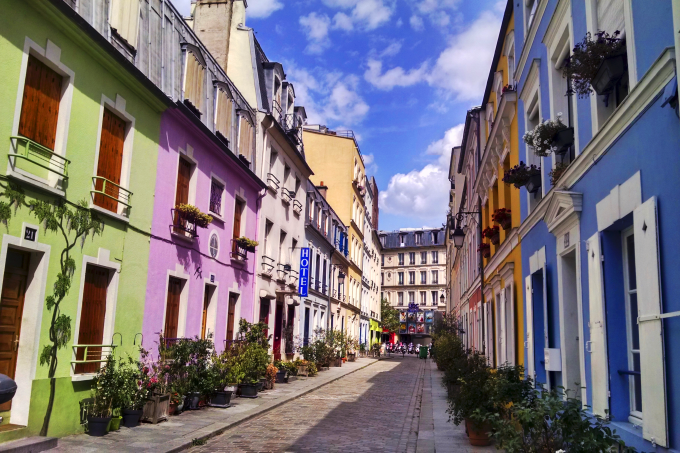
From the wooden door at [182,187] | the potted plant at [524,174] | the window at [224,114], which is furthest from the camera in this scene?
the window at [224,114]

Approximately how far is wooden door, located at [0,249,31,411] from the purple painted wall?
3.42 m

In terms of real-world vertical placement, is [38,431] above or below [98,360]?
below

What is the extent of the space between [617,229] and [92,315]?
8273 mm

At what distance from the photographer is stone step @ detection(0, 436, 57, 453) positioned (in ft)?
23.4

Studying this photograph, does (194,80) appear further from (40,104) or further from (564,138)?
(564,138)

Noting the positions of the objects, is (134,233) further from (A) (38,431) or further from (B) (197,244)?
(A) (38,431)

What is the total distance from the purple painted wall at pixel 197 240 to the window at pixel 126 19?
193cm

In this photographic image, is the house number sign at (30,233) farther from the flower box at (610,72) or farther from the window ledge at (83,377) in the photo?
the flower box at (610,72)

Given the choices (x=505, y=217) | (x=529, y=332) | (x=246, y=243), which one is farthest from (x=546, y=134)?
(x=246, y=243)

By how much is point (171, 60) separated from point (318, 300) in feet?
61.3

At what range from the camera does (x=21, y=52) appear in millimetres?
7855

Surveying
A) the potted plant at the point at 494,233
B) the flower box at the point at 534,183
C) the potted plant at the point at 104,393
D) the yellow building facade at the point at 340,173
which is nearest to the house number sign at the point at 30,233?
the potted plant at the point at 104,393

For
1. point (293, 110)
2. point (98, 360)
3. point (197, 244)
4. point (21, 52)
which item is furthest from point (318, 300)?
point (21, 52)

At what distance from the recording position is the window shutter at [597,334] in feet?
19.7
